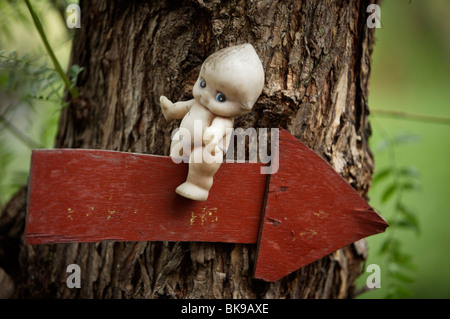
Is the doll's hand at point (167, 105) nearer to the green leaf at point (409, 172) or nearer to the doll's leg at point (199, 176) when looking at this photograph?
the doll's leg at point (199, 176)

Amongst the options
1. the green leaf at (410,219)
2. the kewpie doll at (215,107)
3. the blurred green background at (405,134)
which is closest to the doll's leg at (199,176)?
the kewpie doll at (215,107)

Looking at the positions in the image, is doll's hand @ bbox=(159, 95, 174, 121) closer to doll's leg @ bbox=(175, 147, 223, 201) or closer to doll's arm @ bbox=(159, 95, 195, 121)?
doll's arm @ bbox=(159, 95, 195, 121)

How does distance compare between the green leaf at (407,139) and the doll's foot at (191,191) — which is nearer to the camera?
the doll's foot at (191,191)

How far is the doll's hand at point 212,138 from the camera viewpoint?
78 cm

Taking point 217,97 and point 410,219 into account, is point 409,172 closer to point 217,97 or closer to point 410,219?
point 410,219

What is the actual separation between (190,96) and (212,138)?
0.77 ft

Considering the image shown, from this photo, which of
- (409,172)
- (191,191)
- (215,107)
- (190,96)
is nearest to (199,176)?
(191,191)

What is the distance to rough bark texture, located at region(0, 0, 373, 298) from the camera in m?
0.95

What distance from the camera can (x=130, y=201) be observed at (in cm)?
89

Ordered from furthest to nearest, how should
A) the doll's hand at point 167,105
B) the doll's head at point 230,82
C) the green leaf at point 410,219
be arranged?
the green leaf at point 410,219, the doll's hand at point 167,105, the doll's head at point 230,82

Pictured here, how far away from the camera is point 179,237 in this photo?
3.04ft

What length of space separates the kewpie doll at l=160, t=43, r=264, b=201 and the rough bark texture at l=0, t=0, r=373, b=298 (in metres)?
0.16

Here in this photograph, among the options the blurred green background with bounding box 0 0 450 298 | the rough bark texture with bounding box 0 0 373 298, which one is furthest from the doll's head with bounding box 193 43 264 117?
the blurred green background with bounding box 0 0 450 298

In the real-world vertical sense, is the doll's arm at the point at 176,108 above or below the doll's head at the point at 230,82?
below
